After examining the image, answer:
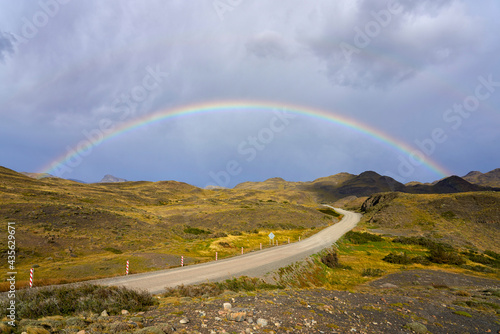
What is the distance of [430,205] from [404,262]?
49.9 m

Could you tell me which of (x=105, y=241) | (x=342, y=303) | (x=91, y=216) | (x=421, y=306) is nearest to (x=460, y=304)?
(x=421, y=306)

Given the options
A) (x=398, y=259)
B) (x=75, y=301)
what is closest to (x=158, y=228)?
(x=75, y=301)

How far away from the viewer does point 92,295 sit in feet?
30.8

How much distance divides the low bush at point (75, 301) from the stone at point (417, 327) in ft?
37.5

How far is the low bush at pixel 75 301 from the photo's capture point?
8.04m

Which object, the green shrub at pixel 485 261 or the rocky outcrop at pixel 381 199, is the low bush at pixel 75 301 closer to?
the green shrub at pixel 485 261

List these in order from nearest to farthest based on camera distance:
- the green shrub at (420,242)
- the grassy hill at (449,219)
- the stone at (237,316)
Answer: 1. the stone at (237,316)
2. the green shrub at (420,242)
3. the grassy hill at (449,219)

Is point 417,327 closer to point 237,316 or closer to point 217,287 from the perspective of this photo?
point 237,316

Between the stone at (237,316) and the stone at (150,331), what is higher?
the stone at (150,331)

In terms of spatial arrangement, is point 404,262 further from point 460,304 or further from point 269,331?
point 269,331

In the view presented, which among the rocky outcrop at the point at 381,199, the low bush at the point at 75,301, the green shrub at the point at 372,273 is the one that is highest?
the rocky outcrop at the point at 381,199

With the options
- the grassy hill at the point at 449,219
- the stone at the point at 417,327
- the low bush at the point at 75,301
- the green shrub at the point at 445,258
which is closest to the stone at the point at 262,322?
the low bush at the point at 75,301

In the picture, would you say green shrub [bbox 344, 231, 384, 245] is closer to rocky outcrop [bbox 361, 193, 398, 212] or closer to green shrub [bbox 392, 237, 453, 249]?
green shrub [bbox 392, 237, 453, 249]

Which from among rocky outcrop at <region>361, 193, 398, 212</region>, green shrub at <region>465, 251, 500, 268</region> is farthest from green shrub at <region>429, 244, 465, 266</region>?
rocky outcrop at <region>361, 193, 398, 212</region>
